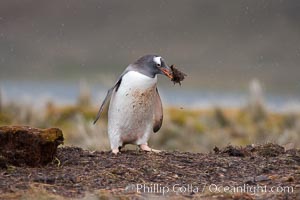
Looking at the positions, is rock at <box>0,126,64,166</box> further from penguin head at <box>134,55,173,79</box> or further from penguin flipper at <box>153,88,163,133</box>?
penguin flipper at <box>153,88,163,133</box>

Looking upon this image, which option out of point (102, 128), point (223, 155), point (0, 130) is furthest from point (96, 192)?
point (102, 128)

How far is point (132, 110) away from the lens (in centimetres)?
1089

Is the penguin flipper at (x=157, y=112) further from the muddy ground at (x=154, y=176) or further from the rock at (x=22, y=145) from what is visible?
the rock at (x=22, y=145)

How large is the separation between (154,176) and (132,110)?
6.77 ft

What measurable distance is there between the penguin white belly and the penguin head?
0.24 feet

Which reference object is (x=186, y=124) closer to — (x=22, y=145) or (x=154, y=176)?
(x=154, y=176)

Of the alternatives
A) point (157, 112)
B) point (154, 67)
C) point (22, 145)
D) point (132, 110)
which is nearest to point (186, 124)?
point (157, 112)

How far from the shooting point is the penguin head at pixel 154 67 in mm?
10633

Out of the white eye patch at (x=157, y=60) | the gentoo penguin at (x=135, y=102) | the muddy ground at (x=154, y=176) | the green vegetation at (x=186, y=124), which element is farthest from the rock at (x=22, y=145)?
the green vegetation at (x=186, y=124)

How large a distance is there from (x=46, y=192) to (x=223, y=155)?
136 inches

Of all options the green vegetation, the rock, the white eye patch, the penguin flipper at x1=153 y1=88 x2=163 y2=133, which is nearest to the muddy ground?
the rock

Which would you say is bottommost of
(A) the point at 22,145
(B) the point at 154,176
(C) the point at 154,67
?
(B) the point at 154,176

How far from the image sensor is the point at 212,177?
913 centimetres

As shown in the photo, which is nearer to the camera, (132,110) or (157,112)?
(132,110)
